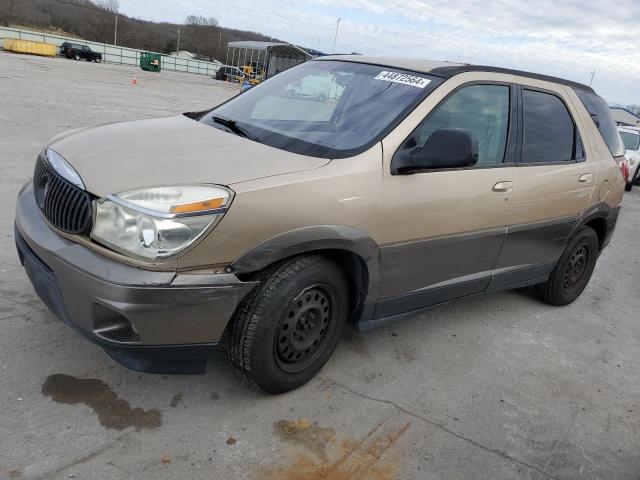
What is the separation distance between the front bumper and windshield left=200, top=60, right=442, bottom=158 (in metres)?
0.98

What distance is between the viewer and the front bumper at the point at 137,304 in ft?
7.44

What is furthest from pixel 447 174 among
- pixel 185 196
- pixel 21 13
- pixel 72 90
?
pixel 21 13

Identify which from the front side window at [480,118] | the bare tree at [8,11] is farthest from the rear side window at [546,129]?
the bare tree at [8,11]

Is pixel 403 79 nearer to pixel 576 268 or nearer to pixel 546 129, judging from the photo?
pixel 546 129

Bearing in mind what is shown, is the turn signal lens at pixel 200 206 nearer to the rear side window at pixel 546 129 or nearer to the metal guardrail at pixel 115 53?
the rear side window at pixel 546 129

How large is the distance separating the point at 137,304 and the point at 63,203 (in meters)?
0.69

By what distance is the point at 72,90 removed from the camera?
16.2 metres

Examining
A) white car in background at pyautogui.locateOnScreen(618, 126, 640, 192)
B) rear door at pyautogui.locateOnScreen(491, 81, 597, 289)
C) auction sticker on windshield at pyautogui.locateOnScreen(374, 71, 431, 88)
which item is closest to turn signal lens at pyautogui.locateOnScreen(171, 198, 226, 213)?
auction sticker on windshield at pyautogui.locateOnScreen(374, 71, 431, 88)

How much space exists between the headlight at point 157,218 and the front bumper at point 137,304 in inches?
3.8

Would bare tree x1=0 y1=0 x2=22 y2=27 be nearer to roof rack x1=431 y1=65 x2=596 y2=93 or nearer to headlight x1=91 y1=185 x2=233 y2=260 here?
roof rack x1=431 y1=65 x2=596 y2=93

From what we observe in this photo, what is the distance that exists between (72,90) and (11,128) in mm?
8113

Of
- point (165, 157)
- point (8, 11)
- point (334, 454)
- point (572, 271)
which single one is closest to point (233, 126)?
point (165, 157)

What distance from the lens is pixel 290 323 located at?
279 centimetres

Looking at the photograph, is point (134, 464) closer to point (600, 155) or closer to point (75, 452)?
point (75, 452)
